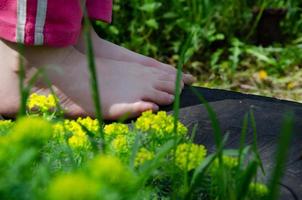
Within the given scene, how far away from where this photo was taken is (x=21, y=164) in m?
0.72

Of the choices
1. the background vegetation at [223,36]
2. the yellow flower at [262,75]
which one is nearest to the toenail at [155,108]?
the background vegetation at [223,36]

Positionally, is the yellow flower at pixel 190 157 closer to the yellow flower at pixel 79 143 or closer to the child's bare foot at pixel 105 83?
the yellow flower at pixel 79 143

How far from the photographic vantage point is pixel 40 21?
5.42 ft

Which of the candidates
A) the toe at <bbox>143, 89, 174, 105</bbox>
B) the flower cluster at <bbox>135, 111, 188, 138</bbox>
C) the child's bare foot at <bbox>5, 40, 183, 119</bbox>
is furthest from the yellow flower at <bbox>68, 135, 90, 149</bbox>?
the toe at <bbox>143, 89, 174, 105</bbox>

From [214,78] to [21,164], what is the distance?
2550 millimetres

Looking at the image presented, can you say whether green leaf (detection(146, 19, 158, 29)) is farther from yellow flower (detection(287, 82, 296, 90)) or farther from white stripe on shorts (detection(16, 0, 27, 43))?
white stripe on shorts (detection(16, 0, 27, 43))

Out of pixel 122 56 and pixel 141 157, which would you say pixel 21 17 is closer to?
pixel 122 56

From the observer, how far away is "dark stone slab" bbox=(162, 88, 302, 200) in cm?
133

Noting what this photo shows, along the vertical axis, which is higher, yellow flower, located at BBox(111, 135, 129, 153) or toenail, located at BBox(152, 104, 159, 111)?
yellow flower, located at BBox(111, 135, 129, 153)

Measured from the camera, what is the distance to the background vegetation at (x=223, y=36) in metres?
3.26

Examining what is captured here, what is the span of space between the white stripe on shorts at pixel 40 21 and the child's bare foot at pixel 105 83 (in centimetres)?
5

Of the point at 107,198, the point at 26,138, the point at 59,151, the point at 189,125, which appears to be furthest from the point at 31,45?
the point at 107,198

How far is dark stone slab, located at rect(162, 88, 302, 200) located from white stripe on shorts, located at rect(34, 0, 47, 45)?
39cm

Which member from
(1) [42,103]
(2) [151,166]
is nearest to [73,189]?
(2) [151,166]
